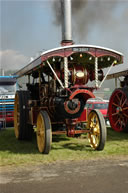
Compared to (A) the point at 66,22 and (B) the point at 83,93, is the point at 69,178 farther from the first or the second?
(A) the point at 66,22

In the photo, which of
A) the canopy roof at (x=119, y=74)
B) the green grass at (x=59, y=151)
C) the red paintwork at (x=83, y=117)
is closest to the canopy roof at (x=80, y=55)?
the red paintwork at (x=83, y=117)

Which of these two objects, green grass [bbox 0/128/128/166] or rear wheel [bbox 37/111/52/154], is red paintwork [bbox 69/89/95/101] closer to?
rear wheel [bbox 37/111/52/154]

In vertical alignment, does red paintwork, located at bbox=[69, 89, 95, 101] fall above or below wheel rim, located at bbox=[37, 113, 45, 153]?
above

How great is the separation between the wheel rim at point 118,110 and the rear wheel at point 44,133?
3065 mm

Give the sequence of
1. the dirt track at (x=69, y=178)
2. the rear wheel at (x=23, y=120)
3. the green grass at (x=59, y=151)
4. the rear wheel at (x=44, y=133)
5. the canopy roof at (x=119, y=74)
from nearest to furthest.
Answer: the dirt track at (x=69, y=178)
the green grass at (x=59, y=151)
the rear wheel at (x=44, y=133)
the rear wheel at (x=23, y=120)
the canopy roof at (x=119, y=74)

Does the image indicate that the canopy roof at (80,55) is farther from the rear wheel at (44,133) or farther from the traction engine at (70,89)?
the rear wheel at (44,133)

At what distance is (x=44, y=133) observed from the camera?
4645 millimetres

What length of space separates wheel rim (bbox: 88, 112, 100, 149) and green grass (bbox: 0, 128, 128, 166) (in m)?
0.16

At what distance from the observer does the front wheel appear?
477cm

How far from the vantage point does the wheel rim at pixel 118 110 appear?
7340mm

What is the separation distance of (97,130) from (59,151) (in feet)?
2.87

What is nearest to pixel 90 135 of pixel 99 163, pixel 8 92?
pixel 99 163

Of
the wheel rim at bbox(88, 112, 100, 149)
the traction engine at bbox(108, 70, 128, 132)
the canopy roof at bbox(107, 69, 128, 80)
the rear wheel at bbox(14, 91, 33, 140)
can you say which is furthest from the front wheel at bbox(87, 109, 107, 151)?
the canopy roof at bbox(107, 69, 128, 80)

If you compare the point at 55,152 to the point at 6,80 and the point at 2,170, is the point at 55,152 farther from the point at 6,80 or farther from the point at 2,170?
the point at 6,80
